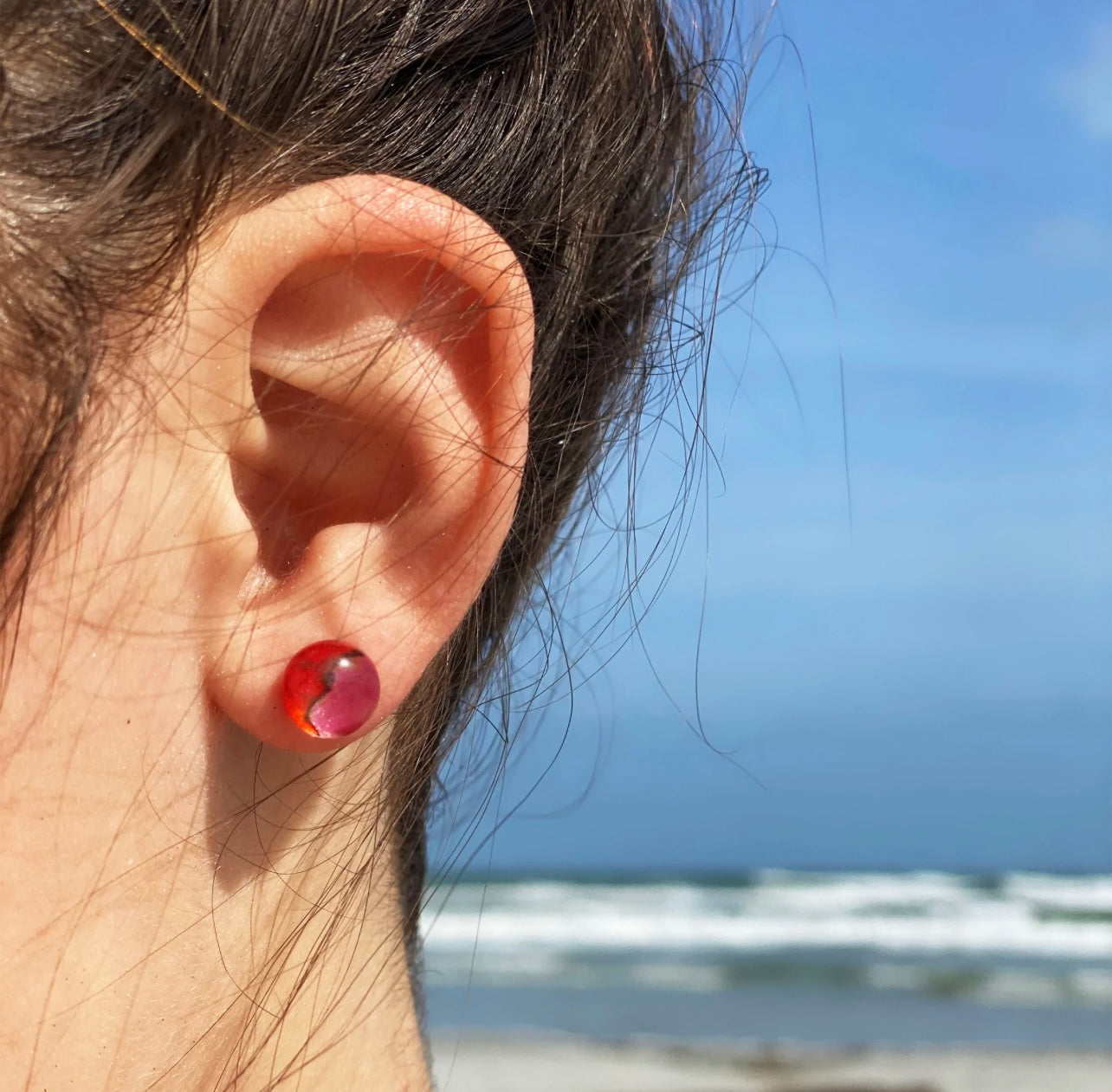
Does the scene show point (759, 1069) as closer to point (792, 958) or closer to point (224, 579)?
point (792, 958)

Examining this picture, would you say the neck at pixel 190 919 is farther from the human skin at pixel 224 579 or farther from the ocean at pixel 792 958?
the ocean at pixel 792 958

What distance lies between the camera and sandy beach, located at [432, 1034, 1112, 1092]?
6297mm

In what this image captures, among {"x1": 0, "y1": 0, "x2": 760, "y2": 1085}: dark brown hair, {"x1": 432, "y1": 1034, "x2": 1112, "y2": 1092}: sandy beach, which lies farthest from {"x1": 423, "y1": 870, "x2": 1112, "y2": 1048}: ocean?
{"x1": 0, "y1": 0, "x2": 760, "y2": 1085}: dark brown hair

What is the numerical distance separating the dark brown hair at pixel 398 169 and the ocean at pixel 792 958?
22.5 feet

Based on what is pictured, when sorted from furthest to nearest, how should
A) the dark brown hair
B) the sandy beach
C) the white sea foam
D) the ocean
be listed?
the white sea foam, the ocean, the sandy beach, the dark brown hair

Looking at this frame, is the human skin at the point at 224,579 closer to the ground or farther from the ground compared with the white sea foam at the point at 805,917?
farther from the ground

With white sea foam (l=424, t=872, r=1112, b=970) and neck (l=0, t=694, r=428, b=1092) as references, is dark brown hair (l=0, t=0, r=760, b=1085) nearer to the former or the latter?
neck (l=0, t=694, r=428, b=1092)

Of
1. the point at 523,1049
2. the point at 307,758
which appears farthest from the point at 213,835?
the point at 523,1049

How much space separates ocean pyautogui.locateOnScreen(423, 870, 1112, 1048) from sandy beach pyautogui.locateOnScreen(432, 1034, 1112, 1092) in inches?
21.7

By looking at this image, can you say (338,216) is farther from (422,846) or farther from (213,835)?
(422,846)

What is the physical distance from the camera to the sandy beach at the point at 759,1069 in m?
6.30

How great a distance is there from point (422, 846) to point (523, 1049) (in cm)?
684

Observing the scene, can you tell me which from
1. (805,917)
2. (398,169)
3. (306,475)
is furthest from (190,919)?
(805,917)

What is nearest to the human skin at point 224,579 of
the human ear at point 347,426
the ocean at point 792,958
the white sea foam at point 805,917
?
the human ear at point 347,426
